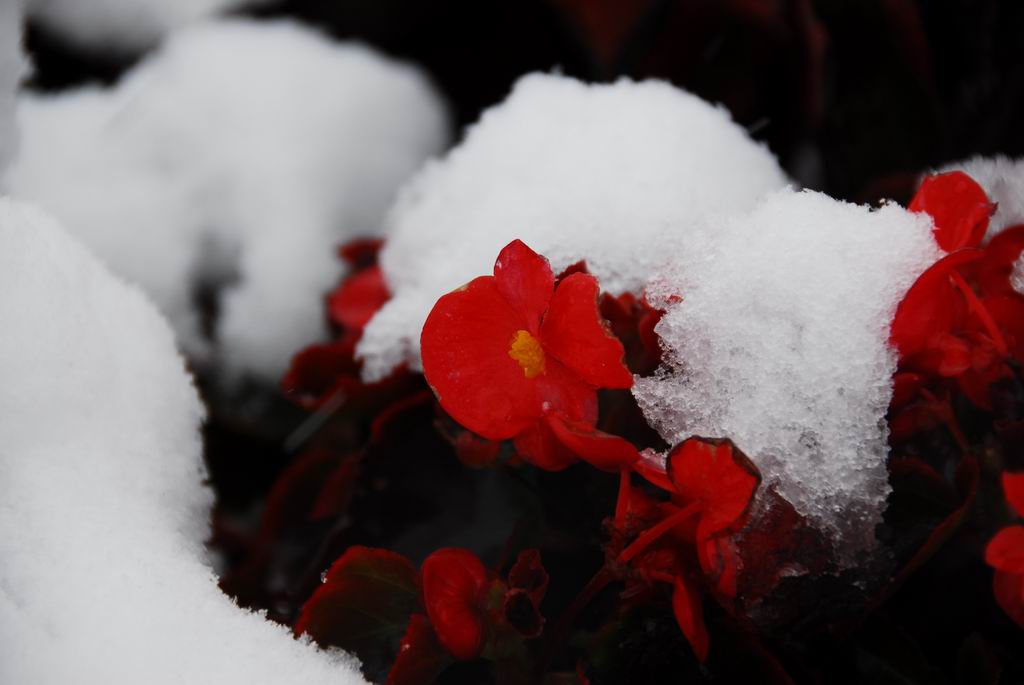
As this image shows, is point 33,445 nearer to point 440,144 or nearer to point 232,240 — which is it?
point 232,240

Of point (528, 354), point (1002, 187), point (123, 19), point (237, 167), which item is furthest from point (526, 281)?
point (123, 19)

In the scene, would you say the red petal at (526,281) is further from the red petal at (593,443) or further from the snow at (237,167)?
the snow at (237,167)

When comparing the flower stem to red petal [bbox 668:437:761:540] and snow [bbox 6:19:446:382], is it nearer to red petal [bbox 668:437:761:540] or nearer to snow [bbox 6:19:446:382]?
red petal [bbox 668:437:761:540]

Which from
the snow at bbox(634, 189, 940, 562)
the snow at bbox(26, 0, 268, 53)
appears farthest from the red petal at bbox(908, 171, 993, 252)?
the snow at bbox(26, 0, 268, 53)

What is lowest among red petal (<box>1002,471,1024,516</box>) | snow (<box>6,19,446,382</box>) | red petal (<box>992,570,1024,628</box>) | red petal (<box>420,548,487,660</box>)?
snow (<box>6,19,446,382</box>)

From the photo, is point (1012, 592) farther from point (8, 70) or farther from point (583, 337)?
point (8, 70)

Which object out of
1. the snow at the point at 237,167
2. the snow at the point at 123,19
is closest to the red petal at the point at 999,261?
the snow at the point at 237,167

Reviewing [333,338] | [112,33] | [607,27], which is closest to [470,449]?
[333,338]
